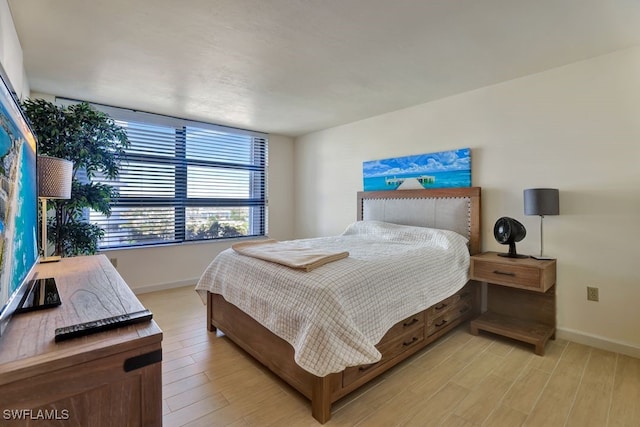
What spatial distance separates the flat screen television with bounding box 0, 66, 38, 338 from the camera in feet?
2.68

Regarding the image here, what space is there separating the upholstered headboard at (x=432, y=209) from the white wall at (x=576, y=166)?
0.14 m

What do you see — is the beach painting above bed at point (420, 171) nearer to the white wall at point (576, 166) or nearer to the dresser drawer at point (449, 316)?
the white wall at point (576, 166)

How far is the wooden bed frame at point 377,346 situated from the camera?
1.67m

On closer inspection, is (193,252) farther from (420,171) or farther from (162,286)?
(420,171)

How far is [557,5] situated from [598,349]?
2.50m

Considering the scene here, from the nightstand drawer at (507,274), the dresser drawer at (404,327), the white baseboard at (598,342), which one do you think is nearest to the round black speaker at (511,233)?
the nightstand drawer at (507,274)

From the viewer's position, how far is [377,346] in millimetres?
1896

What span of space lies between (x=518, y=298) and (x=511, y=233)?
26.5 inches

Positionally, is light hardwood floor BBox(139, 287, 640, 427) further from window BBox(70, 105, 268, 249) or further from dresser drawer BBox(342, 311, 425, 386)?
window BBox(70, 105, 268, 249)

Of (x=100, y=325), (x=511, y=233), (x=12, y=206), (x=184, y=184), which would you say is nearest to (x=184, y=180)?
(x=184, y=184)

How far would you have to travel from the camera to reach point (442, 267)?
7.95ft

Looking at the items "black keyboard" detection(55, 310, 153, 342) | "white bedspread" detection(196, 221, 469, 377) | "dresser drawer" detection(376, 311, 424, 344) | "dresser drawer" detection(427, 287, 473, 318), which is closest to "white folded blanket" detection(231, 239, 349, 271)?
"white bedspread" detection(196, 221, 469, 377)

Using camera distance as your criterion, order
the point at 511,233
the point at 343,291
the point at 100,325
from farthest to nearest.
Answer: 1. the point at 511,233
2. the point at 343,291
3. the point at 100,325

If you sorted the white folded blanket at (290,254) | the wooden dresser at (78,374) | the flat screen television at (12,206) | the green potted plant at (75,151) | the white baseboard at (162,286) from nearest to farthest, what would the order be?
1. the wooden dresser at (78,374)
2. the flat screen television at (12,206)
3. the white folded blanket at (290,254)
4. the green potted plant at (75,151)
5. the white baseboard at (162,286)
